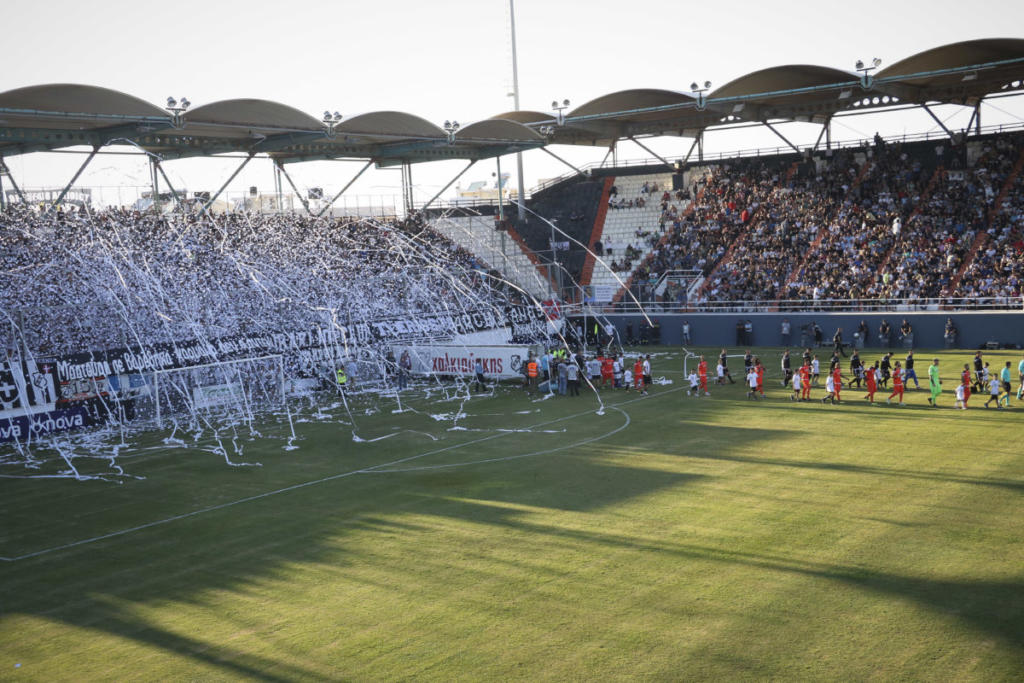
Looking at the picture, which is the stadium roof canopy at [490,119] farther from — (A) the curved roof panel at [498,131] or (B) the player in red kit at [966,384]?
(B) the player in red kit at [966,384]

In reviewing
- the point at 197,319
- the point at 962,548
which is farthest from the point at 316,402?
the point at 962,548

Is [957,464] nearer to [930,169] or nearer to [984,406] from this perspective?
[984,406]

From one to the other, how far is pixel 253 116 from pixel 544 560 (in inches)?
1274

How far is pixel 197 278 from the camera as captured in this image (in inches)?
1438

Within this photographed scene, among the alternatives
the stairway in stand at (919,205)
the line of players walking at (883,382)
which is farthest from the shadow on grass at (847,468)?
the stairway in stand at (919,205)

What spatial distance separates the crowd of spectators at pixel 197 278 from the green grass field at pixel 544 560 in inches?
414

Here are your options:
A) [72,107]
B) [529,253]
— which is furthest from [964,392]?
[529,253]

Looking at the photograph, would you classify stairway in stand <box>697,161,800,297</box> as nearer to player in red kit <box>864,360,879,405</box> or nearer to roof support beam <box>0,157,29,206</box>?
player in red kit <box>864,360,879,405</box>

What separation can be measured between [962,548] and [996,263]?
97.1 ft

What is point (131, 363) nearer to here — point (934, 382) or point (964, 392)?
point (934, 382)

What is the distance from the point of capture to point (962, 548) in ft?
42.3

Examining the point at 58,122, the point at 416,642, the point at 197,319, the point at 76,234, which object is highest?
the point at 58,122

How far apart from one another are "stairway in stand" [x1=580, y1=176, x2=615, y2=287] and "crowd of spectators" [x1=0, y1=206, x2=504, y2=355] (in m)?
7.25

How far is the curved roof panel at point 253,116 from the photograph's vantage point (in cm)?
3853
